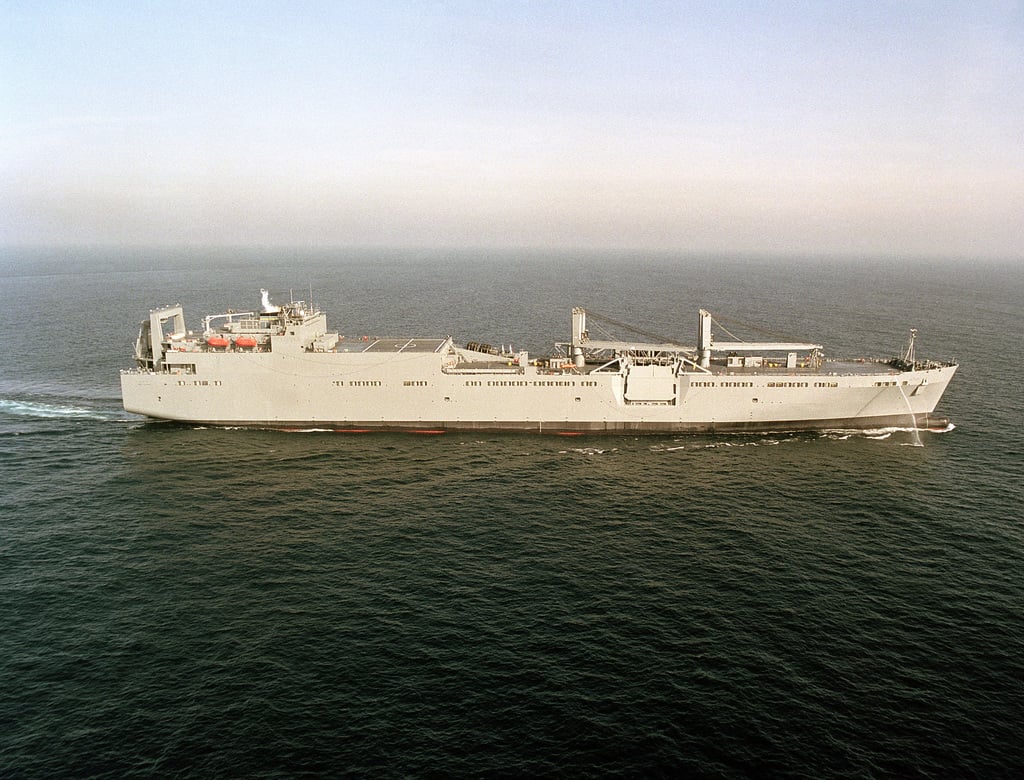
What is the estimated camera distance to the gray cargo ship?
48219 mm

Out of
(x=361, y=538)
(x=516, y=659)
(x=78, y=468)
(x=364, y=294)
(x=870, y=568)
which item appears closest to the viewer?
(x=516, y=659)

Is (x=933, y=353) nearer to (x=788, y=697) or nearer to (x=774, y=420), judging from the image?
(x=774, y=420)

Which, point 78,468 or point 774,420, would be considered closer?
point 78,468

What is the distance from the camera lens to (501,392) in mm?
48656

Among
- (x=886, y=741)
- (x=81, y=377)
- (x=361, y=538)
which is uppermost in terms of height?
(x=81, y=377)

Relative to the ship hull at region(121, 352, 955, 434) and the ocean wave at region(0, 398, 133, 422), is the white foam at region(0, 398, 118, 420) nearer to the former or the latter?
the ocean wave at region(0, 398, 133, 422)

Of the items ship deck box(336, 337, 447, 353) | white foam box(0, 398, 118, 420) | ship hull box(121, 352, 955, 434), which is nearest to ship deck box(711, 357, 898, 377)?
ship hull box(121, 352, 955, 434)

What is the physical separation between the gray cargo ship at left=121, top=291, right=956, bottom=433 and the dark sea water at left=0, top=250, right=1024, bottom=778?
172 cm

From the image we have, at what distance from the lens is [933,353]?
7081 cm

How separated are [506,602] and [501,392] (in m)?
23.6

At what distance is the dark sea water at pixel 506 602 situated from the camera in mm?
19703

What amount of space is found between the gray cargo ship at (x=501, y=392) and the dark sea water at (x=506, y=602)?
172 centimetres

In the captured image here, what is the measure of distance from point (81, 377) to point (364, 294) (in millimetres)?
75767

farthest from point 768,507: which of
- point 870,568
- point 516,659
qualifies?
point 516,659
